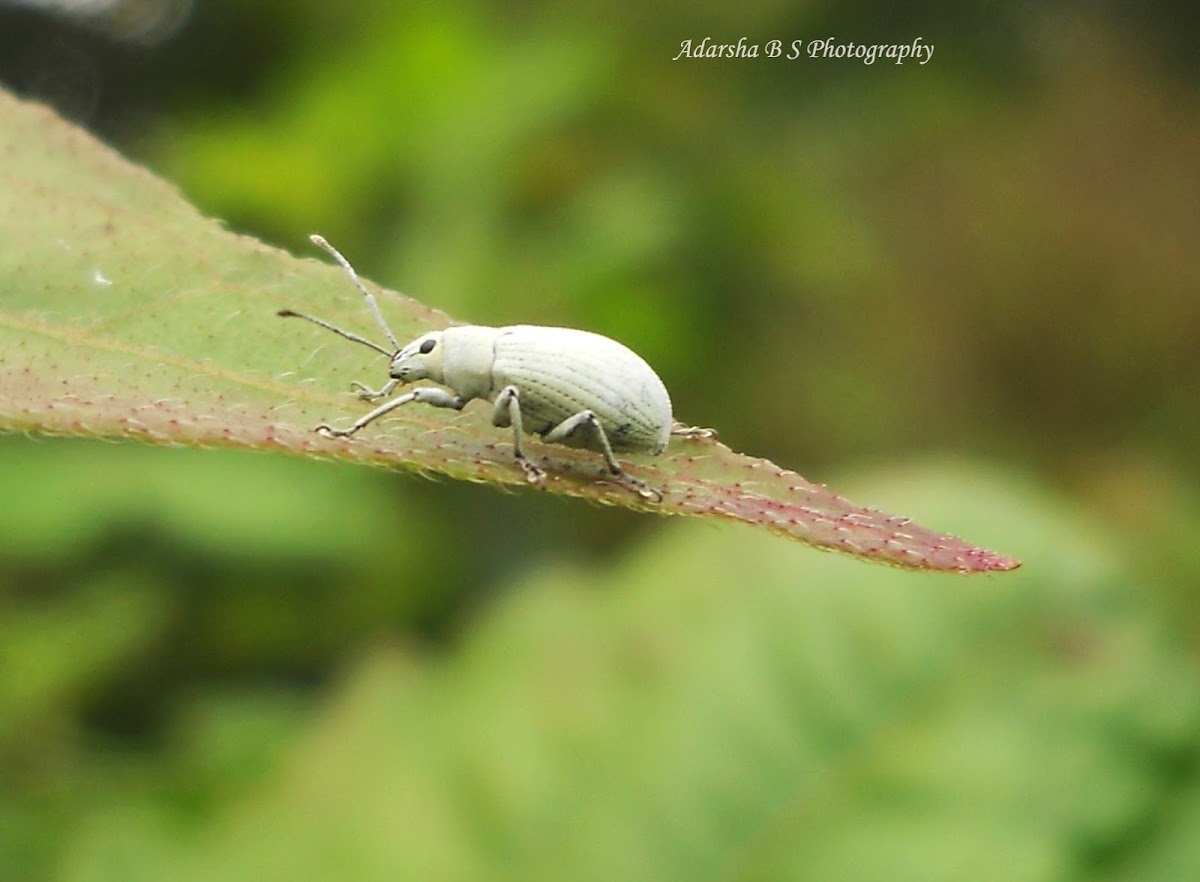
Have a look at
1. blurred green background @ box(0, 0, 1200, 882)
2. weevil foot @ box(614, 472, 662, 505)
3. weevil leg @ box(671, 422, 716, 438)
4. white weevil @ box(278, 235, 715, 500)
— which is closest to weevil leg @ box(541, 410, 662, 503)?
white weevil @ box(278, 235, 715, 500)

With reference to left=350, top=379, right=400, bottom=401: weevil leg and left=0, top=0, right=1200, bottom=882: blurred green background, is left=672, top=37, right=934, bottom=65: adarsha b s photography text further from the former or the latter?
left=350, top=379, right=400, bottom=401: weevil leg

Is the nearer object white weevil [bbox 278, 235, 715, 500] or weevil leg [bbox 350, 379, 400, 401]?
weevil leg [bbox 350, 379, 400, 401]

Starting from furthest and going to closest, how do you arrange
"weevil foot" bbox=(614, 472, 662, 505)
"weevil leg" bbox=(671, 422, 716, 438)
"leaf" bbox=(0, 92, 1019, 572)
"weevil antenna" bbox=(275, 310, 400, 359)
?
1. "weevil leg" bbox=(671, 422, 716, 438)
2. "weevil antenna" bbox=(275, 310, 400, 359)
3. "weevil foot" bbox=(614, 472, 662, 505)
4. "leaf" bbox=(0, 92, 1019, 572)

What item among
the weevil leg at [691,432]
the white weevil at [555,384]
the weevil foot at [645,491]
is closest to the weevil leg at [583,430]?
the white weevil at [555,384]

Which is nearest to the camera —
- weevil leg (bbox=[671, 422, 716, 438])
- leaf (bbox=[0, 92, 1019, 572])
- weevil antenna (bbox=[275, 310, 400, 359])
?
leaf (bbox=[0, 92, 1019, 572])

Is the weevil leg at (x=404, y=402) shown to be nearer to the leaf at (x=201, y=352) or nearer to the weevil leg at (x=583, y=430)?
the leaf at (x=201, y=352)

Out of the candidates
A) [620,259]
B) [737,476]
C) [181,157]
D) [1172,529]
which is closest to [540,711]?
[737,476]

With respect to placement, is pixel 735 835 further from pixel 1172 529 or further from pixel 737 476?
pixel 1172 529
